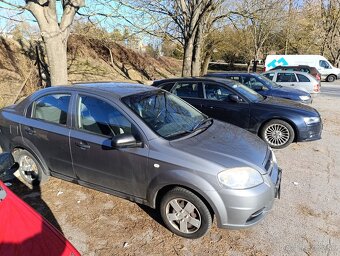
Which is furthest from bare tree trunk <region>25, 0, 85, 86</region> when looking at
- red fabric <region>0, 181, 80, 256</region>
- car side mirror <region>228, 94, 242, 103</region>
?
red fabric <region>0, 181, 80, 256</region>

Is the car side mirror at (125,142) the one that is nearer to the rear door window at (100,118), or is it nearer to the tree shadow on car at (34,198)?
the rear door window at (100,118)

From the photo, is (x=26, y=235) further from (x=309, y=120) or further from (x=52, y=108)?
(x=309, y=120)

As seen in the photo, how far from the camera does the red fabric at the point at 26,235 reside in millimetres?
1751

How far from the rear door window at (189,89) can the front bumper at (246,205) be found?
3.95m

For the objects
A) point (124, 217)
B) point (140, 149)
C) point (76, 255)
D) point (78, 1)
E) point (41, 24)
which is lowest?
point (124, 217)

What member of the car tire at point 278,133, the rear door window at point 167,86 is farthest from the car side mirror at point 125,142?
the rear door window at point 167,86

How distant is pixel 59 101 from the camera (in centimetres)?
389

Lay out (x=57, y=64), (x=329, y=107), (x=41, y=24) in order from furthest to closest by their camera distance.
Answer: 1. (x=329, y=107)
2. (x=57, y=64)
3. (x=41, y=24)

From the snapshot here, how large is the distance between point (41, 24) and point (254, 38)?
77.1 feet

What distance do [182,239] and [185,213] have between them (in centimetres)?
30

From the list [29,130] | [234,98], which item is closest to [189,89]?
[234,98]

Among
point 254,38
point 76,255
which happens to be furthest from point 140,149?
point 254,38

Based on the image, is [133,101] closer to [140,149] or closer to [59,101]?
[140,149]

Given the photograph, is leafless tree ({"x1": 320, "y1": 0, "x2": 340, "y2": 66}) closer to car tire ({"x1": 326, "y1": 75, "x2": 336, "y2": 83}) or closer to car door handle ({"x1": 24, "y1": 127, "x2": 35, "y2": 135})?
car tire ({"x1": 326, "y1": 75, "x2": 336, "y2": 83})
